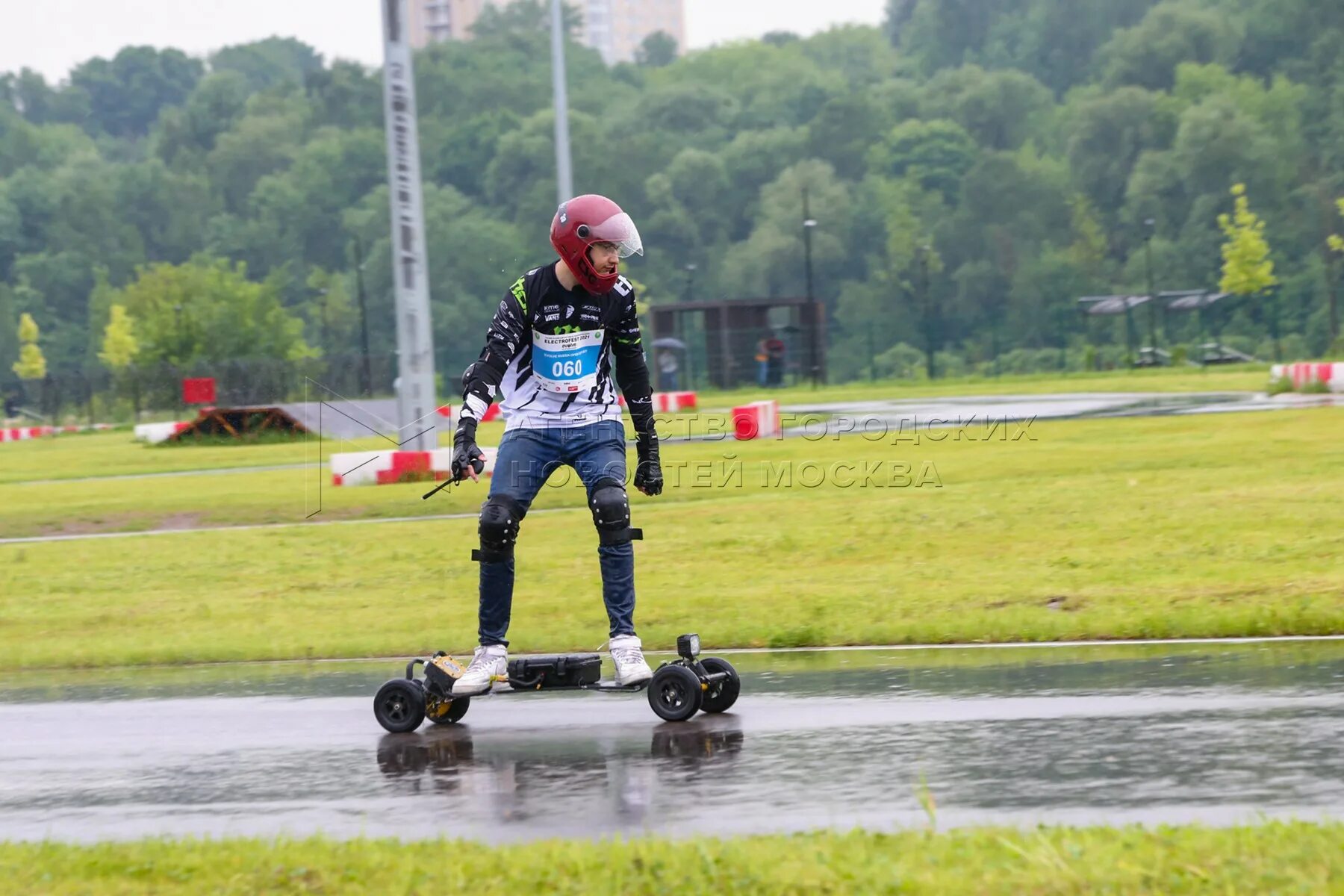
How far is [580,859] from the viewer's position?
5043 millimetres

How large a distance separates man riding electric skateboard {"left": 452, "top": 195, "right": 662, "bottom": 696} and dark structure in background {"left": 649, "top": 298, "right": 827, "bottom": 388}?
53.7 metres

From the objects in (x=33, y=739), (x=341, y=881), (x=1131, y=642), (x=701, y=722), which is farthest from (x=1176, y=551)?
(x=341, y=881)

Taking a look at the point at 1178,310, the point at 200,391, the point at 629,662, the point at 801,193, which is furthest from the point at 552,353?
the point at 801,193

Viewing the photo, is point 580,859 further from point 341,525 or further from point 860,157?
point 860,157

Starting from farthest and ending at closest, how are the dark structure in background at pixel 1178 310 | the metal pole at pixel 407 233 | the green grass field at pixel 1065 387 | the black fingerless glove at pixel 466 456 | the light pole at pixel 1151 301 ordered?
1. the light pole at pixel 1151 301
2. the dark structure in background at pixel 1178 310
3. the green grass field at pixel 1065 387
4. the metal pole at pixel 407 233
5. the black fingerless glove at pixel 466 456

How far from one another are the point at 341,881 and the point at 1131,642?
5.06m

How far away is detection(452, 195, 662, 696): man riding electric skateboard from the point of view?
7648 millimetres

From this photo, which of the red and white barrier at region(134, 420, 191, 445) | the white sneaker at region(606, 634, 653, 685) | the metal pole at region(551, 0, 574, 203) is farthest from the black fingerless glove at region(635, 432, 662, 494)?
the red and white barrier at region(134, 420, 191, 445)

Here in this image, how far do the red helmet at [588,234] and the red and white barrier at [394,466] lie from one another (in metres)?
13.8

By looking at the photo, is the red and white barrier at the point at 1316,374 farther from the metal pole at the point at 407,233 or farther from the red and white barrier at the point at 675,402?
the metal pole at the point at 407,233

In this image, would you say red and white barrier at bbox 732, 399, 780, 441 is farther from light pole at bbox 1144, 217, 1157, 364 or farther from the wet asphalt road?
light pole at bbox 1144, 217, 1157, 364

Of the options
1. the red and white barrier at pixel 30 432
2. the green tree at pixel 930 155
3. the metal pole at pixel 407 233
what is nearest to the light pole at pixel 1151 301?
the green tree at pixel 930 155

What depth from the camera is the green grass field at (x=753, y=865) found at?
4.55m

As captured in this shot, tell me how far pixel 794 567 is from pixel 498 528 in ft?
18.2
